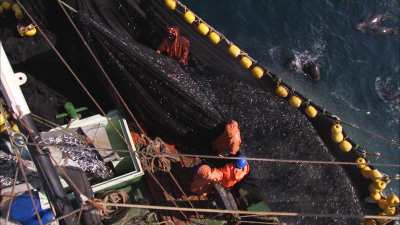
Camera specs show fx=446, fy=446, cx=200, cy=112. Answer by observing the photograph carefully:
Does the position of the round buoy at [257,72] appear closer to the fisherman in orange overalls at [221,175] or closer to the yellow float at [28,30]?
the fisherman in orange overalls at [221,175]

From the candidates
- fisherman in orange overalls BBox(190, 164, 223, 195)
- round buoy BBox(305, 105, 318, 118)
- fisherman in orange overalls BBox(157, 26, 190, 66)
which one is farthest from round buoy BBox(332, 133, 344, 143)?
fisherman in orange overalls BBox(157, 26, 190, 66)

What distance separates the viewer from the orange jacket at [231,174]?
8.10 meters

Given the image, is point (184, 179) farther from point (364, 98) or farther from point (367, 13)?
point (367, 13)

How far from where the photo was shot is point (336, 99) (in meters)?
13.0

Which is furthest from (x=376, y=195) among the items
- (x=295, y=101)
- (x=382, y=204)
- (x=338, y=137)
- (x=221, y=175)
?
(x=221, y=175)

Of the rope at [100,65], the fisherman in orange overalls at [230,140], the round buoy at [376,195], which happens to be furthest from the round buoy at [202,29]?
the round buoy at [376,195]

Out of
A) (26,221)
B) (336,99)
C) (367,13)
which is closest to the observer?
(26,221)

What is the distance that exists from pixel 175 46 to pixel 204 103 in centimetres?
130

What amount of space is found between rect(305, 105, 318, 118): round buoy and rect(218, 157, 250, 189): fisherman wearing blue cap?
1.67m

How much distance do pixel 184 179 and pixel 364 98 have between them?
7.08 meters

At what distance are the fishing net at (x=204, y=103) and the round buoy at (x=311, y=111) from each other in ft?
0.61

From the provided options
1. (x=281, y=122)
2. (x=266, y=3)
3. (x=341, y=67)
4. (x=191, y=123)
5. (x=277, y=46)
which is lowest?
(x=281, y=122)

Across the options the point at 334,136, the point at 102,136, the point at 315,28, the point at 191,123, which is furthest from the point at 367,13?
the point at 102,136

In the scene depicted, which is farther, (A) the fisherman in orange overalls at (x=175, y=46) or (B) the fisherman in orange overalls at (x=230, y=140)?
(A) the fisherman in orange overalls at (x=175, y=46)
